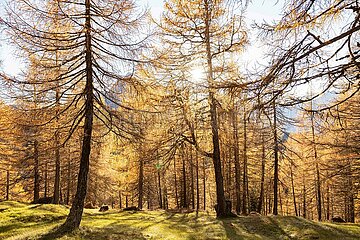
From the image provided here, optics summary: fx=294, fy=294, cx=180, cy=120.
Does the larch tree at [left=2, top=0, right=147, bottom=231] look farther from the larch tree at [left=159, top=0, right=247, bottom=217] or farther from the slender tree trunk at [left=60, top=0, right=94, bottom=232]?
the larch tree at [left=159, top=0, right=247, bottom=217]

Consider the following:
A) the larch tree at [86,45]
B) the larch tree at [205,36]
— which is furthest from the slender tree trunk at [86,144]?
the larch tree at [205,36]

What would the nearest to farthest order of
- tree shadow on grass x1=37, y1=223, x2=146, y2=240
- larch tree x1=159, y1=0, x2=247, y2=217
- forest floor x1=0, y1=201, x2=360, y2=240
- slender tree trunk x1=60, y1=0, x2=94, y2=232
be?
1. tree shadow on grass x1=37, y1=223, x2=146, y2=240
2. forest floor x1=0, y1=201, x2=360, y2=240
3. slender tree trunk x1=60, y1=0, x2=94, y2=232
4. larch tree x1=159, y1=0, x2=247, y2=217

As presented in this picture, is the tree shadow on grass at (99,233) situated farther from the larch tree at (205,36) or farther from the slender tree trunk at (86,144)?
the larch tree at (205,36)

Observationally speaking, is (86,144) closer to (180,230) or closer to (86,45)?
(86,45)

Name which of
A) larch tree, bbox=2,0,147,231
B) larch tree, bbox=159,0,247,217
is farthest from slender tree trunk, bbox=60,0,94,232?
larch tree, bbox=159,0,247,217

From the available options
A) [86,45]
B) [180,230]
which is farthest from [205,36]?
[180,230]

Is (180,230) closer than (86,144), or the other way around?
(86,144)

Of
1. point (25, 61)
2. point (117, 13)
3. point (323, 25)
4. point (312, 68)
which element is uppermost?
point (117, 13)

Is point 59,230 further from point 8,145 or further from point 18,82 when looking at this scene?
point 8,145

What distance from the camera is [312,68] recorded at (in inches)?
163

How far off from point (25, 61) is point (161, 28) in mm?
5831

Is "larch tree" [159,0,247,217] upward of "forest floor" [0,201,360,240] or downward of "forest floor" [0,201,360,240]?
upward

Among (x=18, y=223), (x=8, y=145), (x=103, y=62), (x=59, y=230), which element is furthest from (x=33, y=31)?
(x=8, y=145)

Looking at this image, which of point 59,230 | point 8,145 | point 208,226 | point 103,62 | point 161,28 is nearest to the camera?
point 59,230
